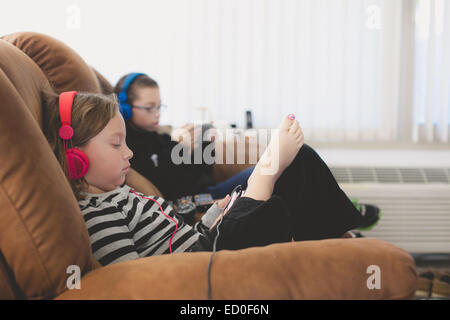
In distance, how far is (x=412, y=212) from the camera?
1.91m

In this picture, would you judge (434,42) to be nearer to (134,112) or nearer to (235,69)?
(235,69)

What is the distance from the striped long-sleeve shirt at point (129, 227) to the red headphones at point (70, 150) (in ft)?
0.21

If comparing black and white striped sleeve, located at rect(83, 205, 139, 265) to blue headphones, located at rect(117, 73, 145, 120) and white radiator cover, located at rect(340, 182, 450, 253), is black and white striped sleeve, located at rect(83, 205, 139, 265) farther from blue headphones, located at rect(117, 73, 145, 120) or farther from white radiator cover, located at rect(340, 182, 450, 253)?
white radiator cover, located at rect(340, 182, 450, 253)

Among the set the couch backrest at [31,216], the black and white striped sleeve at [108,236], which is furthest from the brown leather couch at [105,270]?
the black and white striped sleeve at [108,236]

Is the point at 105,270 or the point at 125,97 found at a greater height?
the point at 125,97

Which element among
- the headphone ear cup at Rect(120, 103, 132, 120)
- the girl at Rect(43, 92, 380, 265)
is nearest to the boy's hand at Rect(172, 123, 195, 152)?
the headphone ear cup at Rect(120, 103, 132, 120)

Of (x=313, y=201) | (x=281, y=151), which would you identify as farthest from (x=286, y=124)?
(x=313, y=201)

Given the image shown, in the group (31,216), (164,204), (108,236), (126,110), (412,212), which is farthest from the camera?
(412,212)

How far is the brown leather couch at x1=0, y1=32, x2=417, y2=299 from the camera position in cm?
57

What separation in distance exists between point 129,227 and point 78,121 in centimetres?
27

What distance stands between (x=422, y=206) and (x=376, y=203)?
241mm

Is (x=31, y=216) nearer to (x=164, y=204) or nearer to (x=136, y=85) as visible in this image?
(x=164, y=204)

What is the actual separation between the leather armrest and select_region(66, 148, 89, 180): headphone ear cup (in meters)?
0.29

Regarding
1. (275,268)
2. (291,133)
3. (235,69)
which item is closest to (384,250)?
(275,268)
